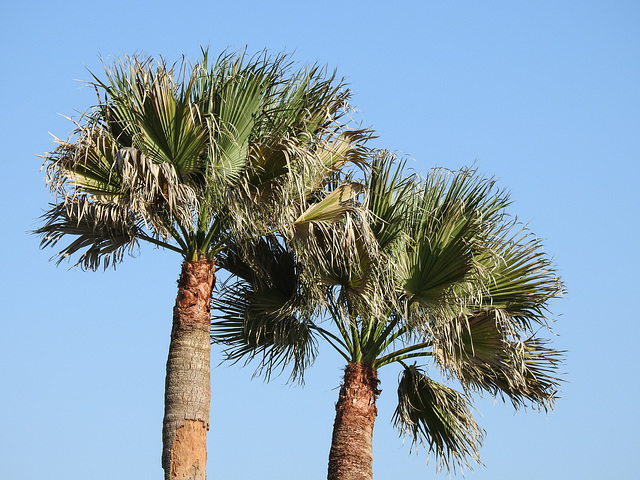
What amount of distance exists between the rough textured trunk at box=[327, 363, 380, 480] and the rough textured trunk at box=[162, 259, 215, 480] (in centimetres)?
213

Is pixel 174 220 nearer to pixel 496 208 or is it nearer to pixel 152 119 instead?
pixel 152 119

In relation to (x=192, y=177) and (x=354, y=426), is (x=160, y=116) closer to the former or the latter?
(x=192, y=177)

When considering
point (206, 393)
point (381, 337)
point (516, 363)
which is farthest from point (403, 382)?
point (206, 393)

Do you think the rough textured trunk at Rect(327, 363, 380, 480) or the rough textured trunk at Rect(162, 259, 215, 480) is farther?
the rough textured trunk at Rect(327, 363, 380, 480)

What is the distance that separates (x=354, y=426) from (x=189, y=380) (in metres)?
2.45

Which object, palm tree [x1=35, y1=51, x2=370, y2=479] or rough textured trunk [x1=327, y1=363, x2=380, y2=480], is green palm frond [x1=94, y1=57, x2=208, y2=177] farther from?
rough textured trunk [x1=327, y1=363, x2=380, y2=480]

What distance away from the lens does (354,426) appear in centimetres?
1086

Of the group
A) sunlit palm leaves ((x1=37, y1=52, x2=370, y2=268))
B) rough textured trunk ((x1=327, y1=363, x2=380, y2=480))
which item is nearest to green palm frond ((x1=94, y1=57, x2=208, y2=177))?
sunlit palm leaves ((x1=37, y1=52, x2=370, y2=268))

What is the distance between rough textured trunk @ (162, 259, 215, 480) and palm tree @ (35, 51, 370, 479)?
0.03 feet

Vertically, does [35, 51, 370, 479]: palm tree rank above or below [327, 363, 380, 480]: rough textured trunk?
above

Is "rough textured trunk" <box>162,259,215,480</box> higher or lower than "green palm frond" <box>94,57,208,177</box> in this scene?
lower

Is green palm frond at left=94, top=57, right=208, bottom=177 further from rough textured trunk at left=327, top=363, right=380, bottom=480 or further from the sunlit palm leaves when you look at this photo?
rough textured trunk at left=327, top=363, right=380, bottom=480

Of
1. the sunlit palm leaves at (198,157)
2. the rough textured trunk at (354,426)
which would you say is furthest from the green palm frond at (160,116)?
the rough textured trunk at (354,426)

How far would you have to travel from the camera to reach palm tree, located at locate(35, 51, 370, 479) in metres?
9.19
